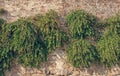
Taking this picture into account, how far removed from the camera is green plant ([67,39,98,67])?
8.65m

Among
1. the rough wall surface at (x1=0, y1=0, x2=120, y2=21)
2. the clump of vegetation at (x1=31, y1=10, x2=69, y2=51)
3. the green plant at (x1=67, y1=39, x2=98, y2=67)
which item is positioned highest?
the rough wall surface at (x1=0, y1=0, x2=120, y2=21)

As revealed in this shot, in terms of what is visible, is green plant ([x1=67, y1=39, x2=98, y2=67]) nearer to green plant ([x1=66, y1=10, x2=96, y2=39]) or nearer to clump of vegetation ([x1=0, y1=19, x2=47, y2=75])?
green plant ([x1=66, y1=10, x2=96, y2=39])

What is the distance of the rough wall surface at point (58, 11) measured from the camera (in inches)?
345

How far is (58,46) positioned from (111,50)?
59.9 inches

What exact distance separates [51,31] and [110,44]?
1748mm

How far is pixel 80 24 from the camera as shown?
8.96 meters

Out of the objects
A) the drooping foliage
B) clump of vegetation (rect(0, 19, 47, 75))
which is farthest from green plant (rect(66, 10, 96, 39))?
clump of vegetation (rect(0, 19, 47, 75))

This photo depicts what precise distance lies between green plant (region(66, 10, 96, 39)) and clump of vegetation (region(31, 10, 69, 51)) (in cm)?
30

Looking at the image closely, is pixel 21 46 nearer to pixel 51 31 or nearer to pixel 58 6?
pixel 51 31

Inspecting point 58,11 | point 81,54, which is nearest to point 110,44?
point 81,54

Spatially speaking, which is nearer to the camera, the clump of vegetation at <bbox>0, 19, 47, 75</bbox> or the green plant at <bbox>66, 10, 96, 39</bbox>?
the clump of vegetation at <bbox>0, 19, 47, 75</bbox>

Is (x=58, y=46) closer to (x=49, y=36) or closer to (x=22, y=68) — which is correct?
(x=49, y=36)

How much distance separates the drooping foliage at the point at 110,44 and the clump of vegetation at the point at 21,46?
1681 millimetres

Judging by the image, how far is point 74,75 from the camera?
29.1ft
